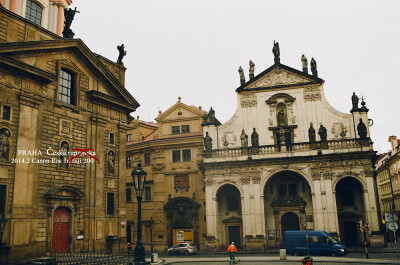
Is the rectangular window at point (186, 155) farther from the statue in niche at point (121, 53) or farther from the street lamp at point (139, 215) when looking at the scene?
the street lamp at point (139, 215)

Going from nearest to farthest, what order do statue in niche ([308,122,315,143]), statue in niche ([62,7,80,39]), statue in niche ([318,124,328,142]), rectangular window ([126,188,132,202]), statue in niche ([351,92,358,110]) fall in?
statue in niche ([62,7,80,39]), statue in niche ([318,124,328,142]), statue in niche ([308,122,315,143]), statue in niche ([351,92,358,110]), rectangular window ([126,188,132,202])

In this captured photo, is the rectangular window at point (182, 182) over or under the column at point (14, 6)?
under

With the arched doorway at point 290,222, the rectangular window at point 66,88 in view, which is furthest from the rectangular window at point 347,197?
the rectangular window at point 66,88

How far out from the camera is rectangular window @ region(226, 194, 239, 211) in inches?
1622

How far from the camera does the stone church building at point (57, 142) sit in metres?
21.6

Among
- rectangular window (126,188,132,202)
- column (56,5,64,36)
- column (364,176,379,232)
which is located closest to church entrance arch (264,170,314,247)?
column (364,176,379,232)

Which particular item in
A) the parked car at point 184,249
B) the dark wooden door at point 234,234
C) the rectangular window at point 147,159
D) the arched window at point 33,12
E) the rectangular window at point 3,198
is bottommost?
the parked car at point 184,249

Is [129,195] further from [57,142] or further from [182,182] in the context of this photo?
[57,142]

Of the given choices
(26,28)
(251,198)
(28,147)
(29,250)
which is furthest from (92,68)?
(251,198)

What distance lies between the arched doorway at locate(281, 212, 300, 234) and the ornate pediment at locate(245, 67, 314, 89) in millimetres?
13462

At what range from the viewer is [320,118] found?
4031 cm

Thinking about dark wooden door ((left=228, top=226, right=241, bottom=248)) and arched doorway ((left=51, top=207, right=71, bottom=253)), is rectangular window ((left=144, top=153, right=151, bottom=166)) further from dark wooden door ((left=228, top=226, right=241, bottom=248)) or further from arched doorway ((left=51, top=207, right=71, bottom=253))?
arched doorway ((left=51, top=207, right=71, bottom=253))

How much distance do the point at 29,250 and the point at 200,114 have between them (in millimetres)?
26712

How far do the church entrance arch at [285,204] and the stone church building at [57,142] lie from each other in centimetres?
1693
